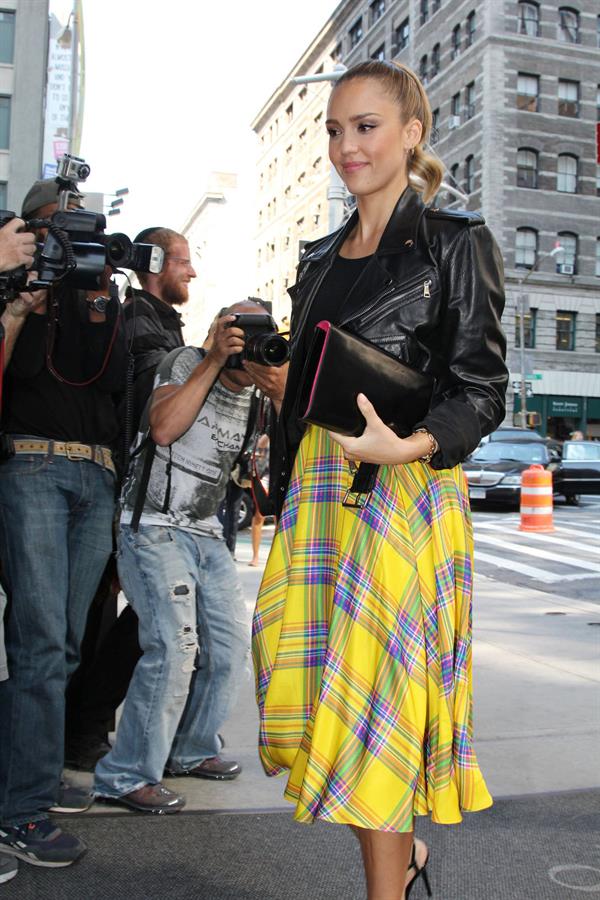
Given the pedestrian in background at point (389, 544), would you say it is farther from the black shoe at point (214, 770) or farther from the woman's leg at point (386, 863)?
the black shoe at point (214, 770)

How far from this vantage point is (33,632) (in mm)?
3170

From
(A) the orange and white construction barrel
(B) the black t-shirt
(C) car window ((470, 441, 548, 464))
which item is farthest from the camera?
(C) car window ((470, 441, 548, 464))

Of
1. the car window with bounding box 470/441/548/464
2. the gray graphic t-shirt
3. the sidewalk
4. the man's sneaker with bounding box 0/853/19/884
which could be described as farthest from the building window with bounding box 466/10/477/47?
the man's sneaker with bounding box 0/853/19/884

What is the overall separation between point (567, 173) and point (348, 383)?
4303 cm

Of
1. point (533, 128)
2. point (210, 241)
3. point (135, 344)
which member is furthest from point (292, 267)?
point (135, 344)

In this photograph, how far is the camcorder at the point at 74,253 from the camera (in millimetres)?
2990

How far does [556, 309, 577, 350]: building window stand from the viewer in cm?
4153

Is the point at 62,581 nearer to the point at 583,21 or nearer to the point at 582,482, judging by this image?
the point at 582,482

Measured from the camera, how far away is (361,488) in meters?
2.09

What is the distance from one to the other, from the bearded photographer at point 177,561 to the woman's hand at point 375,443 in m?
1.36

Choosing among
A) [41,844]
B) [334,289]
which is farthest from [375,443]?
[41,844]

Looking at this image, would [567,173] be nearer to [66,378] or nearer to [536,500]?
[536,500]

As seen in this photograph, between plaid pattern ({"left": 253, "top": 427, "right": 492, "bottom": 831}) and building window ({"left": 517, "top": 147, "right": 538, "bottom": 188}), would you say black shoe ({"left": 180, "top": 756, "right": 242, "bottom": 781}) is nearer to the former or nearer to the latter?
plaid pattern ({"left": 253, "top": 427, "right": 492, "bottom": 831})

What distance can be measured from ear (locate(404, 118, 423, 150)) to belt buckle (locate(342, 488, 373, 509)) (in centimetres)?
83
